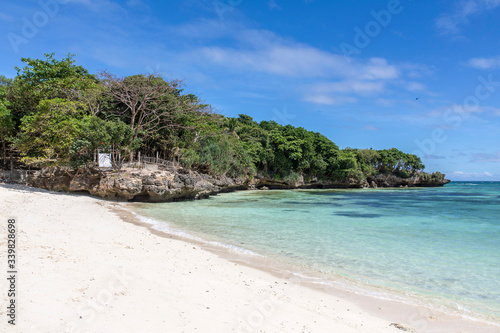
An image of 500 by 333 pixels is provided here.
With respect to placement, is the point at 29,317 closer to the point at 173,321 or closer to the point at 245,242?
the point at 173,321

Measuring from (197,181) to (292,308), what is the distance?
71.1ft

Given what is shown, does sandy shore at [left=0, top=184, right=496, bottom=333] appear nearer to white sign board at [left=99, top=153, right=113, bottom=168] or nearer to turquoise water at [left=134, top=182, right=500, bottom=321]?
turquoise water at [left=134, top=182, right=500, bottom=321]

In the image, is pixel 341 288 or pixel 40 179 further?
pixel 40 179

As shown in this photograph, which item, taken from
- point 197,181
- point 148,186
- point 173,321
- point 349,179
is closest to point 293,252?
point 173,321

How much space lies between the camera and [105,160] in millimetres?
19328

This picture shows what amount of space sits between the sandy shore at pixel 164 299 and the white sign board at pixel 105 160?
1357 cm

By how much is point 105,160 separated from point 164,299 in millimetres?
17815

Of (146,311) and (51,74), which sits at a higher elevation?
(51,74)

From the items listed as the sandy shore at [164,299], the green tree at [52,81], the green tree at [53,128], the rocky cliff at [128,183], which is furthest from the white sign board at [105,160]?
the sandy shore at [164,299]

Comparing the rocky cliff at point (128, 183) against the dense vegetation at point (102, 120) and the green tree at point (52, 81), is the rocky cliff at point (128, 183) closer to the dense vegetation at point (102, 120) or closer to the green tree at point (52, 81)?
the dense vegetation at point (102, 120)

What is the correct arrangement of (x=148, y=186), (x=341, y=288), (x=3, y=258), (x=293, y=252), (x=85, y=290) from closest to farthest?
(x=85, y=290), (x=3, y=258), (x=341, y=288), (x=293, y=252), (x=148, y=186)

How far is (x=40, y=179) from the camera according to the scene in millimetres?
21828

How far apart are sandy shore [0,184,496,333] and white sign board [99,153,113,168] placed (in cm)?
1357

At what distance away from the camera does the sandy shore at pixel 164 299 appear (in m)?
3.24
